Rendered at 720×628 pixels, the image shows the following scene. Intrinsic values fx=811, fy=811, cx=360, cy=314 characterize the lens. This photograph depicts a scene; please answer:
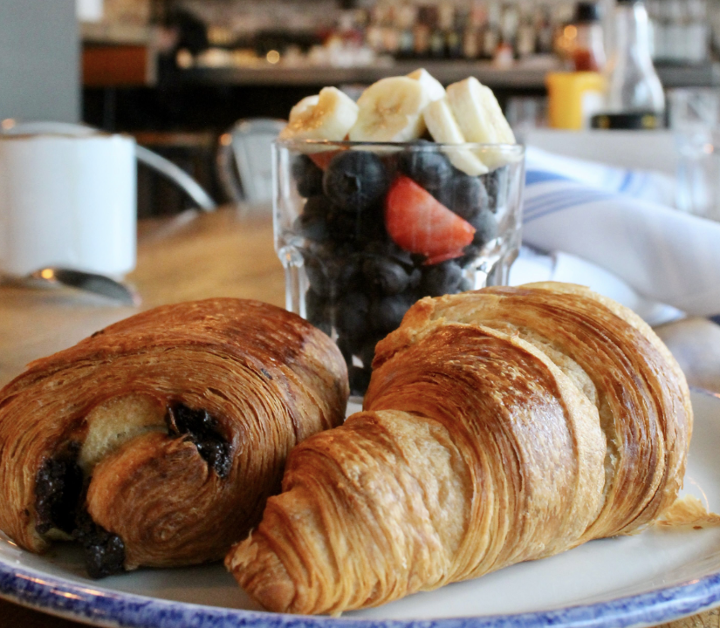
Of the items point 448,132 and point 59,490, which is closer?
point 59,490

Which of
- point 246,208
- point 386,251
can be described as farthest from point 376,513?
point 246,208

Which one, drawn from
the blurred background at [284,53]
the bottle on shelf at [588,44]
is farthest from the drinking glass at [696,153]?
the blurred background at [284,53]

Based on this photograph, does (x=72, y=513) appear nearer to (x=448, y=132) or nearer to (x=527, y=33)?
(x=448, y=132)

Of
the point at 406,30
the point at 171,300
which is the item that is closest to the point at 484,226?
the point at 171,300

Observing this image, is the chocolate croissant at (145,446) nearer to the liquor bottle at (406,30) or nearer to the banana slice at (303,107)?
the banana slice at (303,107)

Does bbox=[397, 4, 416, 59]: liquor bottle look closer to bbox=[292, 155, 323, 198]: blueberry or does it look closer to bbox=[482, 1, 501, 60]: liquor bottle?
bbox=[482, 1, 501, 60]: liquor bottle

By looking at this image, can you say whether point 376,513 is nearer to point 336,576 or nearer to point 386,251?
point 336,576

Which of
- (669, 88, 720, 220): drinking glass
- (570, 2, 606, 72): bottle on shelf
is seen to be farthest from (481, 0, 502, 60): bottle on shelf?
(669, 88, 720, 220): drinking glass
